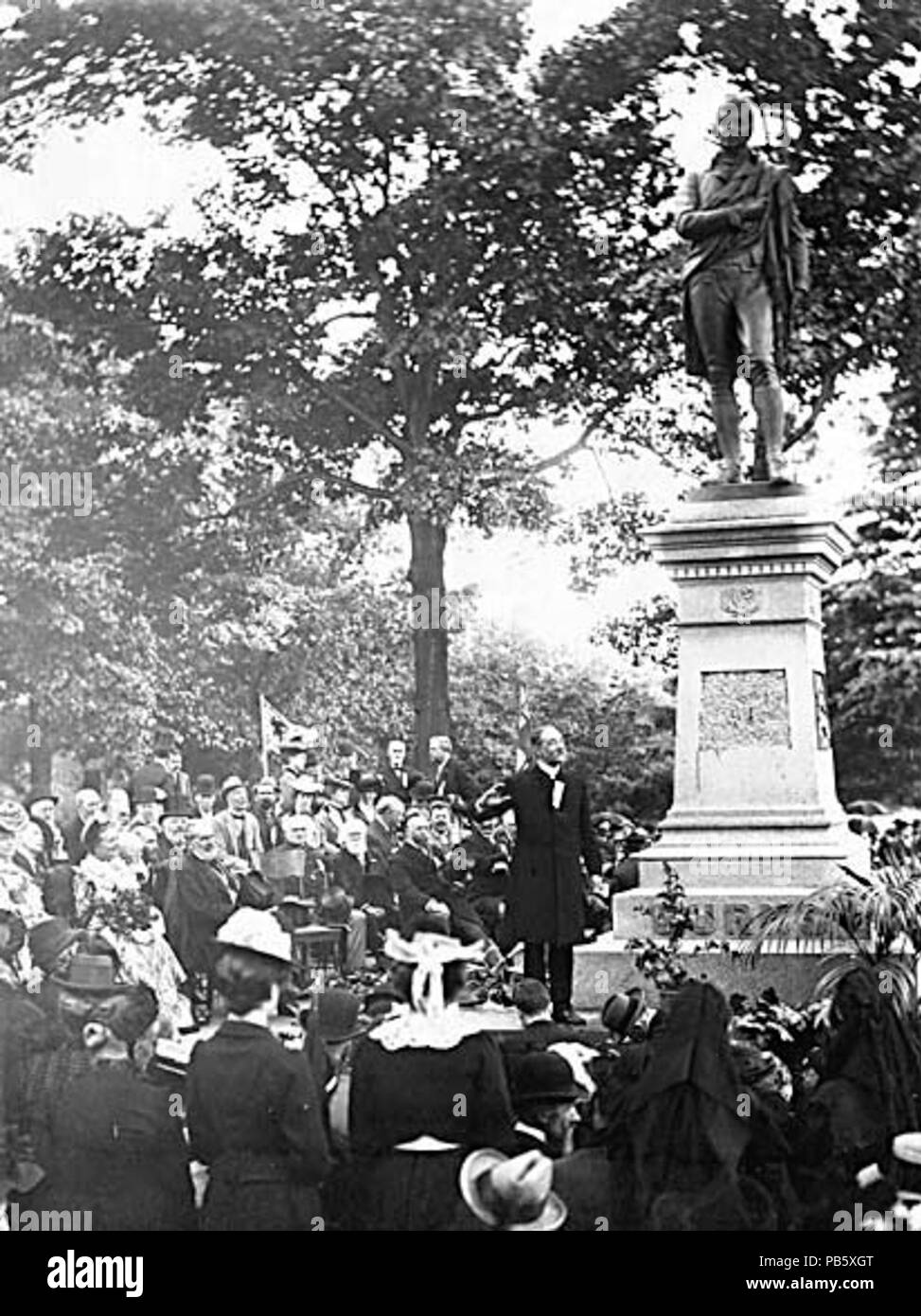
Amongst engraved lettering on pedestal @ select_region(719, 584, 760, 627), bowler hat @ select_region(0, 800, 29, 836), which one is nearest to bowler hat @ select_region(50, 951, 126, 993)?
bowler hat @ select_region(0, 800, 29, 836)

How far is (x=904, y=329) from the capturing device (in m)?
7.00

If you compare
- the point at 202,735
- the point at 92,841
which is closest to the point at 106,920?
the point at 92,841

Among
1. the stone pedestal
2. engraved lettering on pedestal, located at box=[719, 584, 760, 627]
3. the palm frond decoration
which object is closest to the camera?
the palm frond decoration

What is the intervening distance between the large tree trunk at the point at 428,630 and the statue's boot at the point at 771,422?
1.14 m

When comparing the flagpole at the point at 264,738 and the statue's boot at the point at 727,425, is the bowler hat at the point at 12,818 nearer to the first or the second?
the flagpole at the point at 264,738

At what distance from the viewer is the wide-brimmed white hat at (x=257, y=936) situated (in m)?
5.40

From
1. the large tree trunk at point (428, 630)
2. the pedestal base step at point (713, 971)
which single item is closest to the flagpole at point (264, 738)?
the large tree trunk at point (428, 630)

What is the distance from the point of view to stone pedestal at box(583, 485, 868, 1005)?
6.32 metres

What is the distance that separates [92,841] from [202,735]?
1.74ft

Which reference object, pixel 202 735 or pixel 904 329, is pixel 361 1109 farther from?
pixel 904 329

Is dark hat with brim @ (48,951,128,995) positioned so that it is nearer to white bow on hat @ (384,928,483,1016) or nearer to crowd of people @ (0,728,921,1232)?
crowd of people @ (0,728,921,1232)

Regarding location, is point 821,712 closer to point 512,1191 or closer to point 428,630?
point 428,630

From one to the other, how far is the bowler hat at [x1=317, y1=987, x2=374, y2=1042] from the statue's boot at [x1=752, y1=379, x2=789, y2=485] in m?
2.25

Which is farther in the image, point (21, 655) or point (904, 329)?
point (904, 329)
